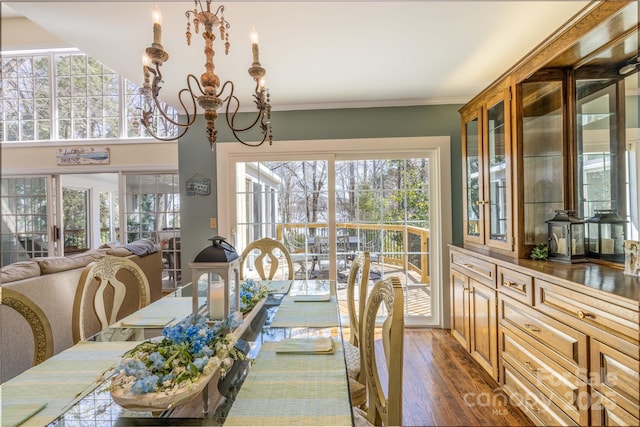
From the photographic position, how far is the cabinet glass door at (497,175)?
2.19 metres

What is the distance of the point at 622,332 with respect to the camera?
1.17m

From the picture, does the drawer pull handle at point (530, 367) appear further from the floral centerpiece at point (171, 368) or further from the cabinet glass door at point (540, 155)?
the floral centerpiece at point (171, 368)

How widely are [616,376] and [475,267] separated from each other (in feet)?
3.72

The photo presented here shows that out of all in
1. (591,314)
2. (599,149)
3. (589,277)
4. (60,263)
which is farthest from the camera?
(60,263)

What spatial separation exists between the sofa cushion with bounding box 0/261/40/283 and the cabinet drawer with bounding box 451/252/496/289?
314 centimetres

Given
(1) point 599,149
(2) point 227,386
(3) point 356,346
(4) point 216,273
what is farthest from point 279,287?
(1) point 599,149

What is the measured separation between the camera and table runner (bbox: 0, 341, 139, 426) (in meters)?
0.94

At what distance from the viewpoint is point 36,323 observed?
1343 millimetres

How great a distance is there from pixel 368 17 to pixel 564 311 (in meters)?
1.84

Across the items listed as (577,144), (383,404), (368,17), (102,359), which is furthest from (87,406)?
(577,144)

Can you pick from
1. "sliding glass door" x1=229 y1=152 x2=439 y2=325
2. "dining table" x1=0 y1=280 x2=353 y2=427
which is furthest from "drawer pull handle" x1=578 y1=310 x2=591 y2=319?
"sliding glass door" x1=229 y1=152 x2=439 y2=325

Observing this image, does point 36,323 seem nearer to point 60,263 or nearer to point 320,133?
point 60,263

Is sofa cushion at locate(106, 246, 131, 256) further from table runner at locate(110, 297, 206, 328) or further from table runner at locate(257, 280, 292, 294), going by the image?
table runner at locate(257, 280, 292, 294)

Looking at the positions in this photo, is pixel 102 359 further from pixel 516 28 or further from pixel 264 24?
pixel 516 28
